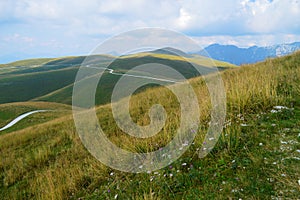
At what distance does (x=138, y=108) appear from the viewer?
11.0 m

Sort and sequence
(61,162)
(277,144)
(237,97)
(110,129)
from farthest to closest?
(110,129), (61,162), (237,97), (277,144)

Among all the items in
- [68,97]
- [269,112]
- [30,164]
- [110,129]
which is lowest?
[68,97]

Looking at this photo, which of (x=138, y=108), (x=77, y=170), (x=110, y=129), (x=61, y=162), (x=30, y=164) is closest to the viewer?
(x=77, y=170)

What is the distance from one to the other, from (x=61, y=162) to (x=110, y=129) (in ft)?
8.70

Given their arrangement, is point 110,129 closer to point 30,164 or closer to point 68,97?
point 30,164

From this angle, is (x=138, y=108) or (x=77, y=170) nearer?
(x=77, y=170)

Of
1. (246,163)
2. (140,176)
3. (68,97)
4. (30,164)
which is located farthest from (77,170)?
(68,97)

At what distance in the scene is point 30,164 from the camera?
26.4 ft

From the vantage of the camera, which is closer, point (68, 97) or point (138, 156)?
point (138, 156)

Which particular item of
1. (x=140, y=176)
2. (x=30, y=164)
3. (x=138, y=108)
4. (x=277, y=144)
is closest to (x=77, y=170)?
(x=140, y=176)

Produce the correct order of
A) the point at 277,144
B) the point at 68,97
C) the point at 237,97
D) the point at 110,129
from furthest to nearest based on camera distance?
the point at 68,97, the point at 110,129, the point at 237,97, the point at 277,144

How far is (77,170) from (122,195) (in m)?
2.14

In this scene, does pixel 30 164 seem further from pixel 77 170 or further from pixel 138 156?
pixel 138 156

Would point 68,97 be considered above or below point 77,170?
below
